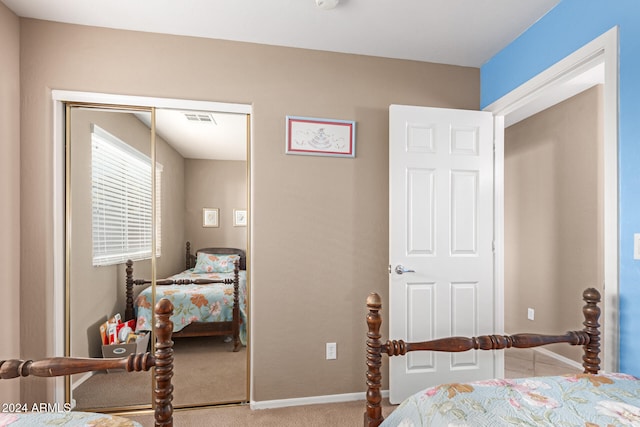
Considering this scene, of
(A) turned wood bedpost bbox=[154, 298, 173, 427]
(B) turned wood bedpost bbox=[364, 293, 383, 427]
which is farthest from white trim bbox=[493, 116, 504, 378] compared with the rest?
(A) turned wood bedpost bbox=[154, 298, 173, 427]

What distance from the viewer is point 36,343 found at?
2.35 m

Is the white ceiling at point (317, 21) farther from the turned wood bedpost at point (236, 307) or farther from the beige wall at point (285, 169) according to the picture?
the turned wood bedpost at point (236, 307)

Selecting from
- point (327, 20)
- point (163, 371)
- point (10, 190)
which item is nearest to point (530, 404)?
point (163, 371)

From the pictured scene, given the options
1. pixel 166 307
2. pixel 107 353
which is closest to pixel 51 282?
pixel 107 353

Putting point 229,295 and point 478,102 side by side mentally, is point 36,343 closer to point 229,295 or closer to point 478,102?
point 229,295

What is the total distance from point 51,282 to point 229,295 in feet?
3.60

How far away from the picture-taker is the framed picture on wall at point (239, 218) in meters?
2.67

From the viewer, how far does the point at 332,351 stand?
2.74m

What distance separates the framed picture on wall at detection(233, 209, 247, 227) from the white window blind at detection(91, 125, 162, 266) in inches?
21.9

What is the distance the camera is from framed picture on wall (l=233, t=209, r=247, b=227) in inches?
105

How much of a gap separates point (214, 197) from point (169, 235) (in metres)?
0.40

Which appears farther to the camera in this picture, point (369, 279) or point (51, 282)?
point (369, 279)

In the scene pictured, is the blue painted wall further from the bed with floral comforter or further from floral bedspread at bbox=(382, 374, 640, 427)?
the bed with floral comforter

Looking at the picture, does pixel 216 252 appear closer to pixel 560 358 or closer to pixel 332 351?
pixel 332 351
